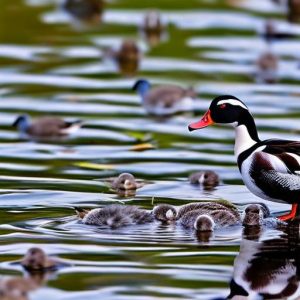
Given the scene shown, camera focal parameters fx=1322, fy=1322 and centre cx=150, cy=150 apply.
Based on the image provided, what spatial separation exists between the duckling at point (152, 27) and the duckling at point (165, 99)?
5.69m

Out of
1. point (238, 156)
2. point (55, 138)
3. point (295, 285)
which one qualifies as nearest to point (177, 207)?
point (238, 156)

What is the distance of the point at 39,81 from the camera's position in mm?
21641

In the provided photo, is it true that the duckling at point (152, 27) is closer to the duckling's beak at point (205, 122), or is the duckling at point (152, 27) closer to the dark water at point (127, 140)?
the dark water at point (127, 140)

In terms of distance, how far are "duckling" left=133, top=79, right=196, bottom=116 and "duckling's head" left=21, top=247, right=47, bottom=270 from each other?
9409 millimetres

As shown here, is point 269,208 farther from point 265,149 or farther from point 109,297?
point 109,297

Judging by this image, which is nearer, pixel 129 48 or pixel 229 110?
pixel 229 110

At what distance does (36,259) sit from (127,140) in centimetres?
709

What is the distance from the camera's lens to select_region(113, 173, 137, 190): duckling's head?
46.7 feet

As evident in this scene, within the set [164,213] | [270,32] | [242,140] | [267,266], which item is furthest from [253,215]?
[270,32]

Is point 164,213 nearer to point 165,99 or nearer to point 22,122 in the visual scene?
point 22,122

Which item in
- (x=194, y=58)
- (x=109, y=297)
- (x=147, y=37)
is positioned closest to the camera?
(x=109, y=297)

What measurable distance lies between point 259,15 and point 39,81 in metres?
7.91

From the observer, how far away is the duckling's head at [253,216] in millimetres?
12445

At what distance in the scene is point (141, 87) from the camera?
797 inches
